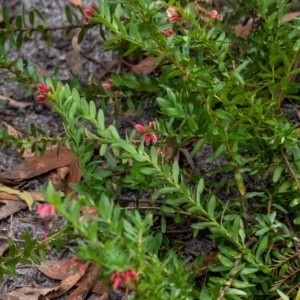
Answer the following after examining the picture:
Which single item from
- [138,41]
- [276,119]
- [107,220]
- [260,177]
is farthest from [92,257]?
[260,177]

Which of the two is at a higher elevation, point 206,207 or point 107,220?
point 107,220

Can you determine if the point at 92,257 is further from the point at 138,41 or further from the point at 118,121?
the point at 118,121

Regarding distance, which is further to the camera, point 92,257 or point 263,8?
point 263,8

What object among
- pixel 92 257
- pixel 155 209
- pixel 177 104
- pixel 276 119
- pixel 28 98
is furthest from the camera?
pixel 28 98

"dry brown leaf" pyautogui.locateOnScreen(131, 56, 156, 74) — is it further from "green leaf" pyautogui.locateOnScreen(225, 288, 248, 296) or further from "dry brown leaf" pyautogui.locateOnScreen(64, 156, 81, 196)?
"green leaf" pyautogui.locateOnScreen(225, 288, 248, 296)

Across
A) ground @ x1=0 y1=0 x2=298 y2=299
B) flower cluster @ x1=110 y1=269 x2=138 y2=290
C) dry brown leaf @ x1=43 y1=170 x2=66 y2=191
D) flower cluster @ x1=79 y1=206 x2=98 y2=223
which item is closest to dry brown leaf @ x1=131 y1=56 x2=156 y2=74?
ground @ x1=0 y1=0 x2=298 y2=299
